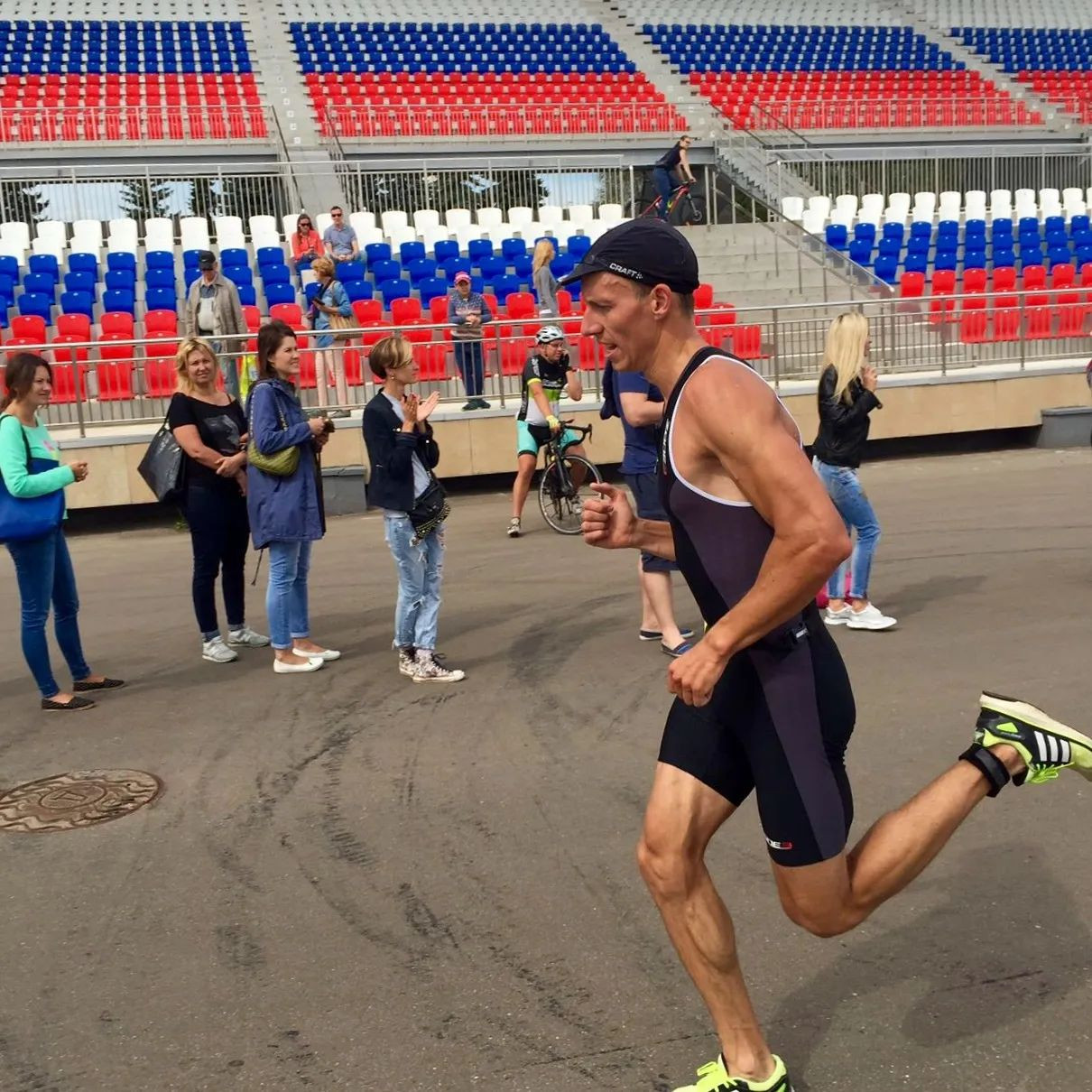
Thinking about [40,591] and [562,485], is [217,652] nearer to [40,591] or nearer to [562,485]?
[40,591]

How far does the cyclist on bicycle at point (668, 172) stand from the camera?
22.0 meters

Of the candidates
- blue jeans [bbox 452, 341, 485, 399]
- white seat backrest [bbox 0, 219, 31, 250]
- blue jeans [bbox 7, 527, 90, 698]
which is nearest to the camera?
blue jeans [bbox 7, 527, 90, 698]

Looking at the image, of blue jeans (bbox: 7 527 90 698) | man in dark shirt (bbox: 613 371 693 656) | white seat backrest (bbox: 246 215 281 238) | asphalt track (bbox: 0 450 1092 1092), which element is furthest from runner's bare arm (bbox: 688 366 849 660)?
white seat backrest (bbox: 246 215 281 238)

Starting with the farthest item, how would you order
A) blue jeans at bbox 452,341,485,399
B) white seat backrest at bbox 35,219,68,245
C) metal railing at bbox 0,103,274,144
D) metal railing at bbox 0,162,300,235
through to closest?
metal railing at bbox 0,103,274,144, metal railing at bbox 0,162,300,235, white seat backrest at bbox 35,219,68,245, blue jeans at bbox 452,341,485,399

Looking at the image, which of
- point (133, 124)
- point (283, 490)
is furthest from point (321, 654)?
point (133, 124)

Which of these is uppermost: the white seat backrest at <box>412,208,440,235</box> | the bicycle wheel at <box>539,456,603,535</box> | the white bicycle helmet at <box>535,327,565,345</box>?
the white seat backrest at <box>412,208,440,235</box>

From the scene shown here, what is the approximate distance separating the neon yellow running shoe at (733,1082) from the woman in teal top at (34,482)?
4684 mm

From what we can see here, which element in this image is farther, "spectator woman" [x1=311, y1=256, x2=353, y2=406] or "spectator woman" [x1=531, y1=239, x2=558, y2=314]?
"spectator woman" [x1=531, y1=239, x2=558, y2=314]

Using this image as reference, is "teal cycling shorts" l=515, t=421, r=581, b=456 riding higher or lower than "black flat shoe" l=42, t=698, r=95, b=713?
higher

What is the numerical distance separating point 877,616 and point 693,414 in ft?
16.7

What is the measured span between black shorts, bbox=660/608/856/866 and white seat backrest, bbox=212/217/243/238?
1941cm

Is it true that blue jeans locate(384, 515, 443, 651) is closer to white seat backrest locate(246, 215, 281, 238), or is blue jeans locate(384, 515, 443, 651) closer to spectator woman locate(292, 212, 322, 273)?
spectator woman locate(292, 212, 322, 273)

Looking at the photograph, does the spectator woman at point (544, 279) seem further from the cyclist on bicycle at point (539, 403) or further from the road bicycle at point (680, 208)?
the road bicycle at point (680, 208)

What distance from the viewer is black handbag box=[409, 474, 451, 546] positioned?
22.5 ft
